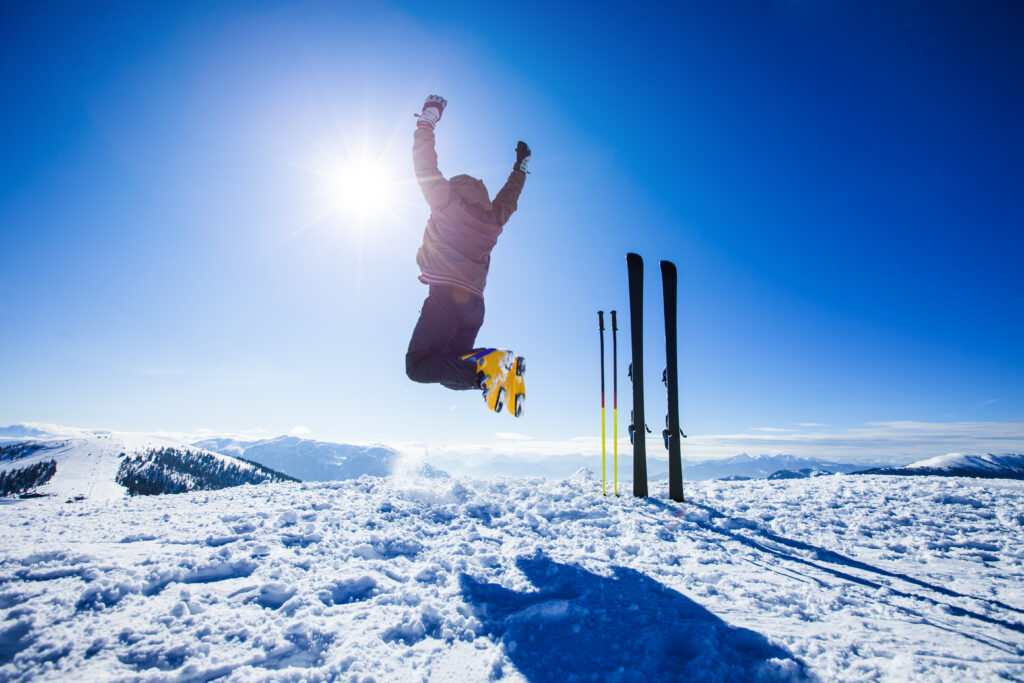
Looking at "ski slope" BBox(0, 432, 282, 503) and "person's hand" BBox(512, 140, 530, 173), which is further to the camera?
"ski slope" BBox(0, 432, 282, 503)

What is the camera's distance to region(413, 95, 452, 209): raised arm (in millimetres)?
4305

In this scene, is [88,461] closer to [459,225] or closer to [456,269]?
[456,269]

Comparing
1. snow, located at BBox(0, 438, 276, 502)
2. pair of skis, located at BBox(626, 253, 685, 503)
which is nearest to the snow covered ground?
pair of skis, located at BBox(626, 253, 685, 503)

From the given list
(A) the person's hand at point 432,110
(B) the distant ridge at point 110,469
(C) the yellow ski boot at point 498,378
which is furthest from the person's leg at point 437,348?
(B) the distant ridge at point 110,469

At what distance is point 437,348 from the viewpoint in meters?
4.79

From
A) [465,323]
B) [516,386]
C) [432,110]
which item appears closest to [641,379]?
[516,386]

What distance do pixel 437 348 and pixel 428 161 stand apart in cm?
194

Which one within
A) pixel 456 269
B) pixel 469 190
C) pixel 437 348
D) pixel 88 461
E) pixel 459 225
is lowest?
pixel 88 461

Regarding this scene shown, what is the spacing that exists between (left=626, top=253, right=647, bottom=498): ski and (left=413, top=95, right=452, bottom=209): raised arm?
464 centimetres

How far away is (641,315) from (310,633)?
692 cm

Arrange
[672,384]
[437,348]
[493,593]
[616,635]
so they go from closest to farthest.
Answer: [616,635], [493,593], [437,348], [672,384]

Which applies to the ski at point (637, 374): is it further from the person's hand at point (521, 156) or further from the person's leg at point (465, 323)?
the person's hand at point (521, 156)

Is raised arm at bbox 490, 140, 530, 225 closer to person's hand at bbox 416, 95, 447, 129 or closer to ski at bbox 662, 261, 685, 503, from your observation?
person's hand at bbox 416, 95, 447, 129

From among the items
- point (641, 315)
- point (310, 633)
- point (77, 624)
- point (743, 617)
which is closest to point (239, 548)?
point (77, 624)
